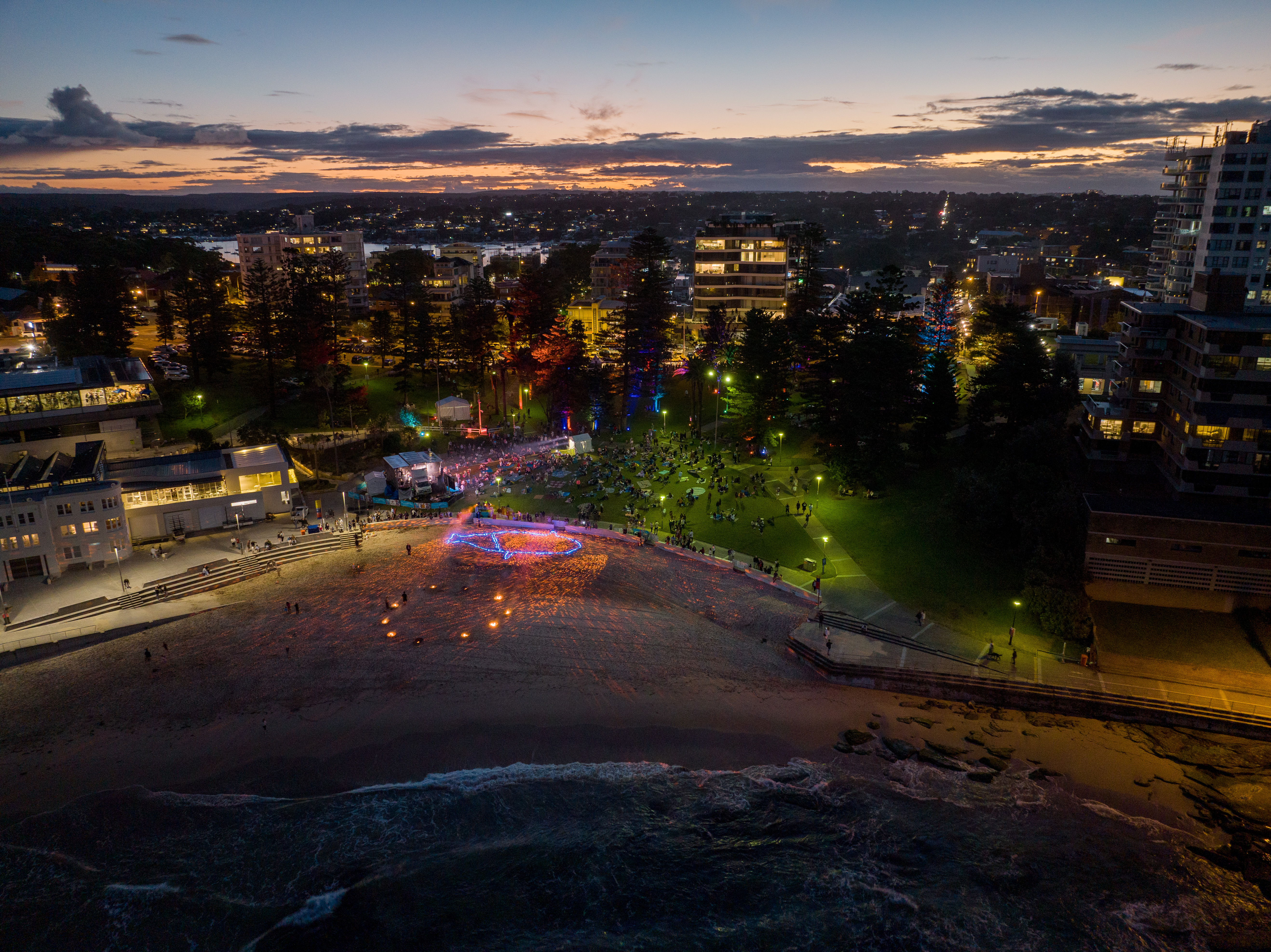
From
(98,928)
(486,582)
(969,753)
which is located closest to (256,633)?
(486,582)

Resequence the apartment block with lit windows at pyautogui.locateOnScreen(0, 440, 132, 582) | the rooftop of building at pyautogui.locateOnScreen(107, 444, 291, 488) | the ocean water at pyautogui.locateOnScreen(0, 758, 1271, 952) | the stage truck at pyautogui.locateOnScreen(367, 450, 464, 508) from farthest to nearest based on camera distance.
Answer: the stage truck at pyautogui.locateOnScreen(367, 450, 464, 508) < the rooftop of building at pyautogui.locateOnScreen(107, 444, 291, 488) < the apartment block with lit windows at pyautogui.locateOnScreen(0, 440, 132, 582) < the ocean water at pyautogui.locateOnScreen(0, 758, 1271, 952)

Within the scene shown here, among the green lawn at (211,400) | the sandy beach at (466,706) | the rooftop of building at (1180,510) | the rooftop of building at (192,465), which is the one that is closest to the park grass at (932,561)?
A: the rooftop of building at (1180,510)

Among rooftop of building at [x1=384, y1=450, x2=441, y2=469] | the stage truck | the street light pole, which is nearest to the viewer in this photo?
the street light pole

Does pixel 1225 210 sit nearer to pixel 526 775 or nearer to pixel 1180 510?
pixel 1180 510

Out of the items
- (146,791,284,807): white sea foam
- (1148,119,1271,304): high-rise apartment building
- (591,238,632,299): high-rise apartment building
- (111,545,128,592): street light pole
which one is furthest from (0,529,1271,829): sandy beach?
(591,238,632,299): high-rise apartment building

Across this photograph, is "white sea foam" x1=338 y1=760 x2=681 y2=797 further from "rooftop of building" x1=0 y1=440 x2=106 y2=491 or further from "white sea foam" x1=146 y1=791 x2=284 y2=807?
"rooftop of building" x1=0 y1=440 x2=106 y2=491

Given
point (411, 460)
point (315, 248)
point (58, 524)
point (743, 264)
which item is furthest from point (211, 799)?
point (315, 248)

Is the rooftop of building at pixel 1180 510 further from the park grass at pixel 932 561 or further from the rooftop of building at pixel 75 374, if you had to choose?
the rooftop of building at pixel 75 374

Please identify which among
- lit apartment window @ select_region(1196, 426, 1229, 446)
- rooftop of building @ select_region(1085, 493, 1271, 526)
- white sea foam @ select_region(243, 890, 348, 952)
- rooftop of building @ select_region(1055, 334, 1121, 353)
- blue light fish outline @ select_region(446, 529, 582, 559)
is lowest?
white sea foam @ select_region(243, 890, 348, 952)
